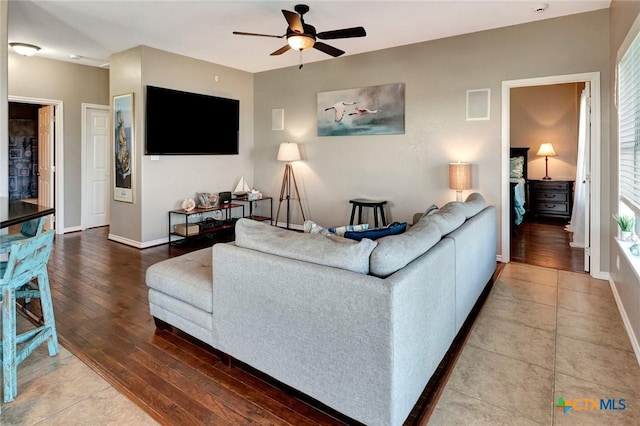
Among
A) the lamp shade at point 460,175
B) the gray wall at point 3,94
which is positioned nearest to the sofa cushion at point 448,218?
the lamp shade at point 460,175

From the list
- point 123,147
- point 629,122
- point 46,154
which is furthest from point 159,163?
point 629,122

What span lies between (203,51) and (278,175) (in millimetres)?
2271

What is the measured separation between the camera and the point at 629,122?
286 centimetres

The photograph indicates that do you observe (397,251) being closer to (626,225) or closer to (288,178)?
(626,225)

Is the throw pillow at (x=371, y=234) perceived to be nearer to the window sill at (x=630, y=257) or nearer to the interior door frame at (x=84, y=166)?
the window sill at (x=630, y=257)

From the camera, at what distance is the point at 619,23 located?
125 inches

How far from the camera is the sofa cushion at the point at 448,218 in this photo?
7.49 feet

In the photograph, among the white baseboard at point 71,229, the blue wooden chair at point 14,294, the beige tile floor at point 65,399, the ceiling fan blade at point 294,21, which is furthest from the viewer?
the white baseboard at point 71,229

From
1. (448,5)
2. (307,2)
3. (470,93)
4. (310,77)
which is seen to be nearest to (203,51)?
(310,77)

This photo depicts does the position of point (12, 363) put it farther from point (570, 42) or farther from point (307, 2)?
point (570, 42)

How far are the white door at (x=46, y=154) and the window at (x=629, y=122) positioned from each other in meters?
Answer: 7.30

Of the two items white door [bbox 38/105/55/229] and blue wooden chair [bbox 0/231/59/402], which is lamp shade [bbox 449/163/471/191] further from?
white door [bbox 38/105/55/229]

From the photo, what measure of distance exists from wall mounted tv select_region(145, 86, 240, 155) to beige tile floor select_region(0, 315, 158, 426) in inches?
136

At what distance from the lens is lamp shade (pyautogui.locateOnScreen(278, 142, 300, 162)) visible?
5859 millimetres
